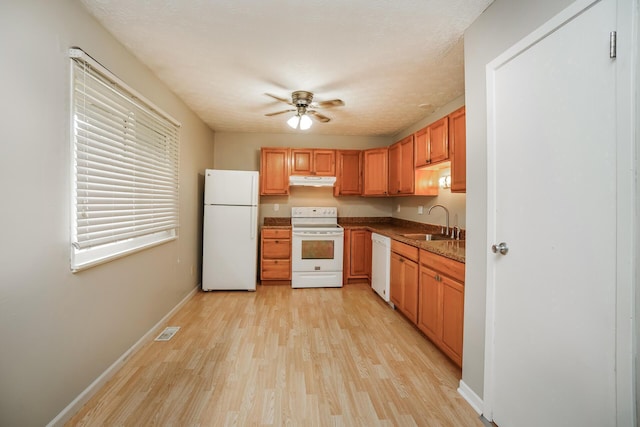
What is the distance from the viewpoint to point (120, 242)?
215 cm

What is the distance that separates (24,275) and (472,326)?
2.44 m

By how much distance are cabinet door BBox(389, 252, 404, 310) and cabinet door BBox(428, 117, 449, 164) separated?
1122 millimetres

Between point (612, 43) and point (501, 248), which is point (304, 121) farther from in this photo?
point (612, 43)

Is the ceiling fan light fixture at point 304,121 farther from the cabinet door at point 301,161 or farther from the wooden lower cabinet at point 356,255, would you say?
the wooden lower cabinet at point 356,255

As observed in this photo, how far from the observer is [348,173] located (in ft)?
14.8

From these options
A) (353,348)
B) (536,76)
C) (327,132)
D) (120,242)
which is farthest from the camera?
(327,132)

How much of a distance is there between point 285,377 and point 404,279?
1.55 metres

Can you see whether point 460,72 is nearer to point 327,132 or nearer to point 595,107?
point 595,107

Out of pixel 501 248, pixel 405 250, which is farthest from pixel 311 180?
pixel 501 248

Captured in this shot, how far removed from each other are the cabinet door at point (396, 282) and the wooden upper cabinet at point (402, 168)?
0.94 meters

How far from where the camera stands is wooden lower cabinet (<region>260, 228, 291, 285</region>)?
161 inches

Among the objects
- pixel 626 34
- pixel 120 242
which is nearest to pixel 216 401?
pixel 120 242

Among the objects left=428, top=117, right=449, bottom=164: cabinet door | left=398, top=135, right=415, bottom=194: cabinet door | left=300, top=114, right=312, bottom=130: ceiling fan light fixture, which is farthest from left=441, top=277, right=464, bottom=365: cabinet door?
left=300, top=114, right=312, bottom=130: ceiling fan light fixture

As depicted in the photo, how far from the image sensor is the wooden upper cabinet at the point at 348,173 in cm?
447
